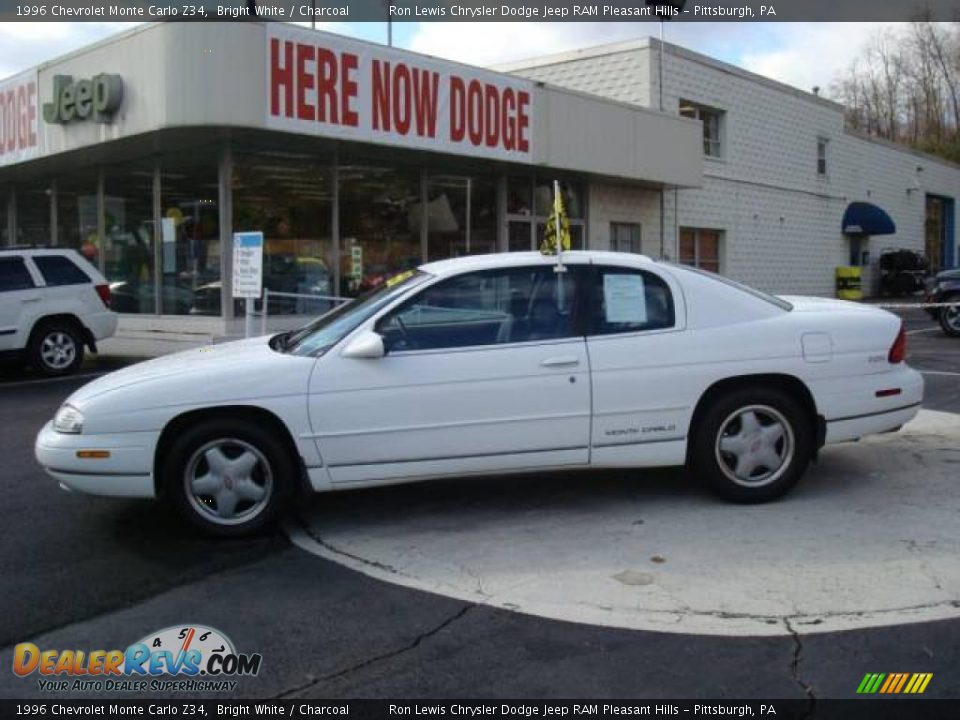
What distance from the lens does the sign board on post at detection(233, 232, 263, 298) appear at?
427 inches

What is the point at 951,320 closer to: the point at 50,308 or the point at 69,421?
the point at 50,308

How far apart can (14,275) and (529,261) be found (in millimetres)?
9200

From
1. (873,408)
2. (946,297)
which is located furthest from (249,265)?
(946,297)

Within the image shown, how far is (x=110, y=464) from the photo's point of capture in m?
5.18

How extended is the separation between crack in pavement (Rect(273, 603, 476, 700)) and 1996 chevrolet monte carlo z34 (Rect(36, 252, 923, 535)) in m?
1.29

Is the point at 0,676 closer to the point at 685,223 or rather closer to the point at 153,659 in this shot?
the point at 153,659

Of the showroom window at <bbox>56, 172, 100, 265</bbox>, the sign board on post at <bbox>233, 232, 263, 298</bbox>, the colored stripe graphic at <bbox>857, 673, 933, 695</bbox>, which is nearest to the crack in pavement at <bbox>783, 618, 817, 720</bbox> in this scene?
the colored stripe graphic at <bbox>857, 673, 933, 695</bbox>

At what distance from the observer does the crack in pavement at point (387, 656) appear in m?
3.57

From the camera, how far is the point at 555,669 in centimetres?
369

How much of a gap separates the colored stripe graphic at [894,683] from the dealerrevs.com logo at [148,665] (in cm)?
229

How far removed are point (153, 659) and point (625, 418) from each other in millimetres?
2882

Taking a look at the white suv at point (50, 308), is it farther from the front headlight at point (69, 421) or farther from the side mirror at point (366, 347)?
the side mirror at point (366, 347)

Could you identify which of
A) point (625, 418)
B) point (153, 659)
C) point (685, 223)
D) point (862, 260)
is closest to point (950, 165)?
point (862, 260)

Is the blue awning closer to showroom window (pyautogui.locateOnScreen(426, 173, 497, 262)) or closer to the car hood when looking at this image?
showroom window (pyautogui.locateOnScreen(426, 173, 497, 262))
